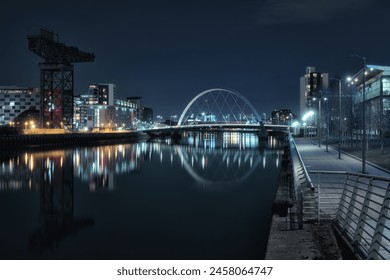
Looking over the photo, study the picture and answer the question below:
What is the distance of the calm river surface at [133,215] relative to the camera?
14.9 metres

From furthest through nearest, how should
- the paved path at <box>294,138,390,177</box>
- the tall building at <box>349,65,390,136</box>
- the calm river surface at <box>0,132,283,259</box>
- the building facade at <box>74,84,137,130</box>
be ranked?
the building facade at <box>74,84,137,130</box>, the tall building at <box>349,65,390,136</box>, the paved path at <box>294,138,390,177</box>, the calm river surface at <box>0,132,283,259</box>

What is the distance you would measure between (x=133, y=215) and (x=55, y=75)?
73.1 m

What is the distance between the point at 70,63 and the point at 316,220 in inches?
3352

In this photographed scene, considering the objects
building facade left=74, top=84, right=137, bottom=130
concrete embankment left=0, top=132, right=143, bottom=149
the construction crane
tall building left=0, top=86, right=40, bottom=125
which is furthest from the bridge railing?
tall building left=0, top=86, right=40, bottom=125

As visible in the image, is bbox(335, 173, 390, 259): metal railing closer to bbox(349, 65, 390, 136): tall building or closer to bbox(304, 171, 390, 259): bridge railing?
bbox(304, 171, 390, 259): bridge railing

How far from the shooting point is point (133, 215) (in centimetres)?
2109

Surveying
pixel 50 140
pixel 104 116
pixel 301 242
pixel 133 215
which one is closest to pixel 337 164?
pixel 133 215

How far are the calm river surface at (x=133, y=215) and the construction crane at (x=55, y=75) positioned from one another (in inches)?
1876

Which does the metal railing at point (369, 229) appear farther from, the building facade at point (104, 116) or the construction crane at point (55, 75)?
the building facade at point (104, 116)

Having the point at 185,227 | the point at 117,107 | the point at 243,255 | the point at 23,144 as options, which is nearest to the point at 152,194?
the point at 185,227

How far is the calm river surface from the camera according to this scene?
1485cm

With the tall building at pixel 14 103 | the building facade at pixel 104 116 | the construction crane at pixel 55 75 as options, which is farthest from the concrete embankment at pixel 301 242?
the tall building at pixel 14 103

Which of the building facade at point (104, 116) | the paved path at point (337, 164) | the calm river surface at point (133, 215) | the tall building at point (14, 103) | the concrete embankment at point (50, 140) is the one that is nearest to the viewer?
the calm river surface at point (133, 215)

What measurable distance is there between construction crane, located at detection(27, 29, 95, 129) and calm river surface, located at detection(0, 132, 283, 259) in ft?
156
